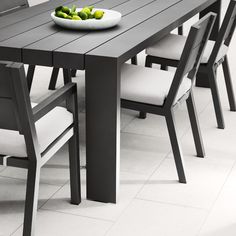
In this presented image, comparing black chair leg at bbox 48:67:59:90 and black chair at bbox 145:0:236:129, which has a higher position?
black chair at bbox 145:0:236:129

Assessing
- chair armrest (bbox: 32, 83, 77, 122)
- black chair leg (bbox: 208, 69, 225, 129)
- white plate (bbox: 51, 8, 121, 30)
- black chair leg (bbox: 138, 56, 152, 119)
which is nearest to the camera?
chair armrest (bbox: 32, 83, 77, 122)

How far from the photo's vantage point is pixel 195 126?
346 centimetres

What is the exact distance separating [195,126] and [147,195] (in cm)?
58

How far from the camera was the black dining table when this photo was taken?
2803mm

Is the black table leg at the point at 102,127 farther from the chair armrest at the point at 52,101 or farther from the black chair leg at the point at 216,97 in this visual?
the black chair leg at the point at 216,97

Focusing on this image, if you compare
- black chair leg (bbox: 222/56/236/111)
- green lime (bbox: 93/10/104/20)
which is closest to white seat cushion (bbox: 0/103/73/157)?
green lime (bbox: 93/10/104/20)

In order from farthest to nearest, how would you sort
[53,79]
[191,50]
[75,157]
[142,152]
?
1. [53,79]
2. [142,152]
3. [191,50]
4. [75,157]

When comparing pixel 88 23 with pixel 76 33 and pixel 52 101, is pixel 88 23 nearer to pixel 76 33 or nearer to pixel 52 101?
pixel 76 33

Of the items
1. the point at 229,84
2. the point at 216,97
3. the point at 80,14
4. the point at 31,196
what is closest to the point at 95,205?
the point at 31,196

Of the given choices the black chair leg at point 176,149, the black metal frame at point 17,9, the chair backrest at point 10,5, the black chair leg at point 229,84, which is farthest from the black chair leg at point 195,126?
the chair backrest at point 10,5

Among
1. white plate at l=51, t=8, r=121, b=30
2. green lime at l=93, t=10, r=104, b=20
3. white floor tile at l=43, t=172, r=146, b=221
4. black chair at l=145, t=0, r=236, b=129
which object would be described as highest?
green lime at l=93, t=10, r=104, b=20

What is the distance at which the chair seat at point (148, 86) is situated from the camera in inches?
124

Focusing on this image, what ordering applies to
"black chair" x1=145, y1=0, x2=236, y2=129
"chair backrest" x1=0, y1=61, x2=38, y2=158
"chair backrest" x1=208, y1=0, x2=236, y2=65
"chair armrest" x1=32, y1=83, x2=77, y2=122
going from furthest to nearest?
"black chair" x1=145, y1=0, x2=236, y2=129 < "chair backrest" x1=208, y1=0, x2=236, y2=65 < "chair armrest" x1=32, y1=83, x2=77, y2=122 < "chair backrest" x1=0, y1=61, x2=38, y2=158

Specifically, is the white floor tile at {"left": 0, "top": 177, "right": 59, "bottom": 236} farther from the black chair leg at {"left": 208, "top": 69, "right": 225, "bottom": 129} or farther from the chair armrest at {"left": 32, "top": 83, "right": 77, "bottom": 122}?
the black chair leg at {"left": 208, "top": 69, "right": 225, "bottom": 129}
